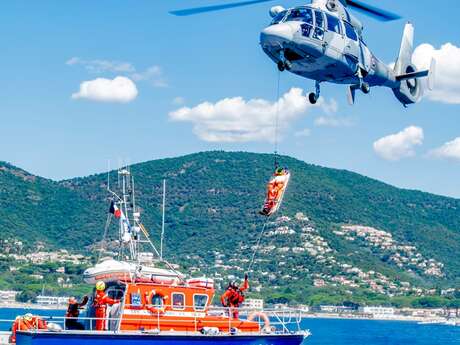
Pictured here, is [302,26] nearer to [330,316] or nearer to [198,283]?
[198,283]

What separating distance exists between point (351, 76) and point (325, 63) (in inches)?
69.8

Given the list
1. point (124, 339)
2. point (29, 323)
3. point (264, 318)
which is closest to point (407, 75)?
point (264, 318)

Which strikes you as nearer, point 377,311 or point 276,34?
point 276,34

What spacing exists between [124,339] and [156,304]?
181cm

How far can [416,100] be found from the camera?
37094 millimetres

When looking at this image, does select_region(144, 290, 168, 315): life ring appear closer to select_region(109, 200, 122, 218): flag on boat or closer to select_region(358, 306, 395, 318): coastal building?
select_region(109, 200, 122, 218): flag on boat

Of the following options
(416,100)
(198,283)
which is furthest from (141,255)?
(416,100)

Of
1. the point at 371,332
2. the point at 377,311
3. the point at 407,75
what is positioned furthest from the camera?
the point at 377,311

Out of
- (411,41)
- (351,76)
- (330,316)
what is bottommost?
(330,316)

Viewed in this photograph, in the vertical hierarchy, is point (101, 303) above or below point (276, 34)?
below

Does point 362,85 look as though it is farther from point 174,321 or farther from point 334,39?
point 174,321

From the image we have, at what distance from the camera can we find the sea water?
106062mm

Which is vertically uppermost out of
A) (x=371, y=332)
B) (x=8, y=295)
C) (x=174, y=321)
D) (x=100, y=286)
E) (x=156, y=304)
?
(x=100, y=286)

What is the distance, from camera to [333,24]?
97.8 ft
